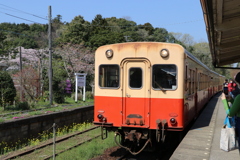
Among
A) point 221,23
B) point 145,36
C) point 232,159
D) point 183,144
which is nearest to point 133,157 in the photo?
point 183,144

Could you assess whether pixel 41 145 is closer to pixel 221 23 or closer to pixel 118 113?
pixel 118 113

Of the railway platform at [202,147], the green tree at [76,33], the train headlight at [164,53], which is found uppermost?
the green tree at [76,33]

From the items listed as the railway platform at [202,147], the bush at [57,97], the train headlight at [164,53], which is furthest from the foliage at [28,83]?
the train headlight at [164,53]

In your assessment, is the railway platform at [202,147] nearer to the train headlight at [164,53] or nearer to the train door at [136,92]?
the train door at [136,92]

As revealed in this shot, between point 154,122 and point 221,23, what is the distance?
2735 mm

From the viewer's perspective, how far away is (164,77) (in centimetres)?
664

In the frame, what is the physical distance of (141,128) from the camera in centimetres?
666

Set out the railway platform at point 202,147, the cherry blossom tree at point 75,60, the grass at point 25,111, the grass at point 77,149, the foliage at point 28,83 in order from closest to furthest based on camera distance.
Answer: the railway platform at point 202,147, the grass at point 77,149, the grass at point 25,111, the foliage at point 28,83, the cherry blossom tree at point 75,60

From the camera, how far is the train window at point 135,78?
682cm

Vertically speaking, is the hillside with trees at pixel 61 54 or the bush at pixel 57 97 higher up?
the hillside with trees at pixel 61 54

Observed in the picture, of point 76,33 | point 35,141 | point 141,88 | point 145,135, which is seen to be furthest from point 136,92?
point 76,33

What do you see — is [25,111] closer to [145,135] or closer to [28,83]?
[28,83]

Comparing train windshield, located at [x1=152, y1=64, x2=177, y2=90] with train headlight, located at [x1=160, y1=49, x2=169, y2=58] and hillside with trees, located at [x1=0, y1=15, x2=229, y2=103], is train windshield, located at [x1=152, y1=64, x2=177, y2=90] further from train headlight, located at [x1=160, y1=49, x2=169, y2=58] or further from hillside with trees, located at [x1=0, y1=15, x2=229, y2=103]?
hillside with trees, located at [x1=0, y1=15, x2=229, y2=103]

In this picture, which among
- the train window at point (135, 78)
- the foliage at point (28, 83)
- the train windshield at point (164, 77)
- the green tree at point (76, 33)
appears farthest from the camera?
the green tree at point (76, 33)
